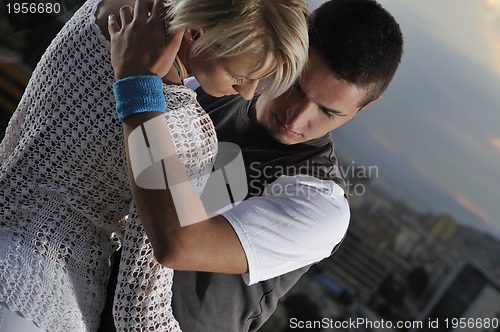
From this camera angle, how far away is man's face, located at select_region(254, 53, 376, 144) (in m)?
1.45

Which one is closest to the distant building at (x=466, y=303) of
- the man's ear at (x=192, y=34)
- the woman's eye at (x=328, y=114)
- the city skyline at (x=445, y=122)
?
the city skyline at (x=445, y=122)

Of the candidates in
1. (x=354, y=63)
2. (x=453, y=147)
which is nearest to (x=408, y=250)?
(x=453, y=147)

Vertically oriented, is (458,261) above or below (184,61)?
below

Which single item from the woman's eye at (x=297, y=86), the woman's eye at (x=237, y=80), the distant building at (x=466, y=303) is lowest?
the distant building at (x=466, y=303)

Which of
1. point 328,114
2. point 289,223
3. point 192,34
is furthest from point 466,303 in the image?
point 192,34

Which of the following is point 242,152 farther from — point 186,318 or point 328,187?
point 186,318

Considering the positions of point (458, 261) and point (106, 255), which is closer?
point (106, 255)

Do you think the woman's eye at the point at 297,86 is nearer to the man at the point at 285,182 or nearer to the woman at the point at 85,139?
the man at the point at 285,182

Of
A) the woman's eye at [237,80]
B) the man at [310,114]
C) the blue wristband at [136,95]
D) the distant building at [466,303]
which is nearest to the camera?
the blue wristband at [136,95]

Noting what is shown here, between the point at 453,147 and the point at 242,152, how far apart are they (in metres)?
3.32

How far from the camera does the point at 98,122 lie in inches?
38.5

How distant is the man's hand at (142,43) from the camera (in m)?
0.93

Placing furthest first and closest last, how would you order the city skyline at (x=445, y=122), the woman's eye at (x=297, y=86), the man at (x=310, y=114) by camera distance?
the city skyline at (x=445, y=122) → the woman's eye at (x=297, y=86) → the man at (x=310, y=114)

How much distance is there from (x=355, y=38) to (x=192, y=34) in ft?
1.90
